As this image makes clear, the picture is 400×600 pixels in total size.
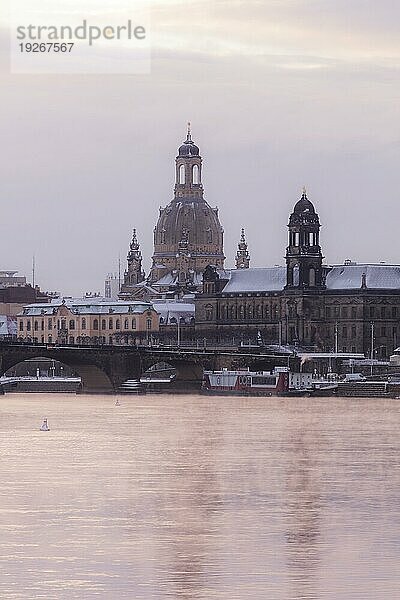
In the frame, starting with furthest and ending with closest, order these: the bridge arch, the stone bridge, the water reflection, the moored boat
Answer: the moored boat → the bridge arch → the stone bridge → the water reflection

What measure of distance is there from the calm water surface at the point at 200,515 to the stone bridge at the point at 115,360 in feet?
194

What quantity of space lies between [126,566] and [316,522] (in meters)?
8.05

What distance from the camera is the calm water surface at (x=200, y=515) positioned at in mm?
35031


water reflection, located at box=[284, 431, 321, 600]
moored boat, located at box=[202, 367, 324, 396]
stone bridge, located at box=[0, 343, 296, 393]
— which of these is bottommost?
water reflection, located at box=[284, 431, 321, 600]

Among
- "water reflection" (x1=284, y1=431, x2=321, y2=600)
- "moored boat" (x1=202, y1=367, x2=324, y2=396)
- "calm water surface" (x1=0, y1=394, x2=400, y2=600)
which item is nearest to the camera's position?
"calm water surface" (x1=0, y1=394, x2=400, y2=600)

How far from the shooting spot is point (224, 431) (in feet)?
279

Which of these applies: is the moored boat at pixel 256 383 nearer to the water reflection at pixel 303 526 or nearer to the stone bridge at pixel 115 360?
the stone bridge at pixel 115 360

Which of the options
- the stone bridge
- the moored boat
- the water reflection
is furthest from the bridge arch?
the water reflection

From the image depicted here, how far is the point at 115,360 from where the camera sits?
149 metres

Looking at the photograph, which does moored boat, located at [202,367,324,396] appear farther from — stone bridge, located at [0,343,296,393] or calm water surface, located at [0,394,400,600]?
calm water surface, located at [0,394,400,600]

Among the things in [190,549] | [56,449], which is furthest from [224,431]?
[190,549]

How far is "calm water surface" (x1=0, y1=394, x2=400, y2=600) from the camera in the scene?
35.0 metres

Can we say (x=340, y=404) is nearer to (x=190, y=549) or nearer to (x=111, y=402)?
(x=111, y=402)

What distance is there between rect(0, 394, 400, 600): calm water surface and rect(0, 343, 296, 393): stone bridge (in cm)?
5899
